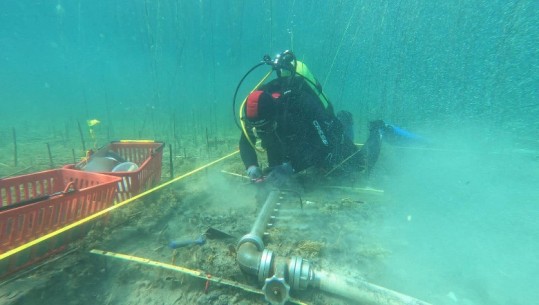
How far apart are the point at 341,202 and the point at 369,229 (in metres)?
0.81

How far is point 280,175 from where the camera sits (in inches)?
167

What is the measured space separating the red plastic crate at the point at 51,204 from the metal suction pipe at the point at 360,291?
2.83 meters

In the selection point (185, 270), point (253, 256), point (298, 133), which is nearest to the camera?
point (253, 256)

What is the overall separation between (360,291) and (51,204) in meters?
3.26

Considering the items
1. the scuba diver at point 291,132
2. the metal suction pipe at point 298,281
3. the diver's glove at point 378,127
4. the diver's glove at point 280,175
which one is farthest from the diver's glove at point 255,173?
the diver's glove at point 378,127

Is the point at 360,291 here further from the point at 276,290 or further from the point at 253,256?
the point at 253,256

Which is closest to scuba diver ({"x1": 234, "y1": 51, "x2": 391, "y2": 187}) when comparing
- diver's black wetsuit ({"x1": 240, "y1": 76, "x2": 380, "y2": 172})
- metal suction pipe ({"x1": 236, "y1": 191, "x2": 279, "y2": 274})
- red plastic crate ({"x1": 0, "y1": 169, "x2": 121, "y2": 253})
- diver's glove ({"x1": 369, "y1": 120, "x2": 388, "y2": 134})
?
diver's black wetsuit ({"x1": 240, "y1": 76, "x2": 380, "y2": 172})

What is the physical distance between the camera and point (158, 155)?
186 inches

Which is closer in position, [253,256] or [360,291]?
[360,291]

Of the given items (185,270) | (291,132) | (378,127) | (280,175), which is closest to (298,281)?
(185,270)

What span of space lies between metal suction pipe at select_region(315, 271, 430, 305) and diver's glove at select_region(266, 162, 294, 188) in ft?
6.62

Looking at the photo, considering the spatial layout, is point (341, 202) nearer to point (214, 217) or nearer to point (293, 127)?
point (293, 127)

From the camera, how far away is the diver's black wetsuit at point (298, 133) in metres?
4.20

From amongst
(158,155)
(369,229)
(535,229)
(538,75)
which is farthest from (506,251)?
(538,75)
